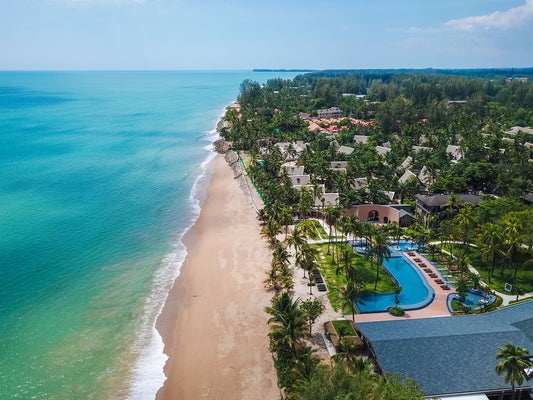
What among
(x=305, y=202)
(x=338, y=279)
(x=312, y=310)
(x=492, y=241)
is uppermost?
A: (x=492, y=241)

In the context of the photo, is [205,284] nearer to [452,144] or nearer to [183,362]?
[183,362]

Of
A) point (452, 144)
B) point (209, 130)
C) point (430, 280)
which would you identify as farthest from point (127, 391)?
point (209, 130)

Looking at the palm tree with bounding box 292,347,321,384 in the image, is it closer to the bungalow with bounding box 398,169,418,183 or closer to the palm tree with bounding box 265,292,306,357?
the palm tree with bounding box 265,292,306,357

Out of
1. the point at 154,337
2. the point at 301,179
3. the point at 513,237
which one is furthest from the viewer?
the point at 301,179

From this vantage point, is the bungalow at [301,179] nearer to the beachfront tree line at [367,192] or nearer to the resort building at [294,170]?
the beachfront tree line at [367,192]

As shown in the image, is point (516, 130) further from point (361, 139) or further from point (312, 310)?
point (312, 310)

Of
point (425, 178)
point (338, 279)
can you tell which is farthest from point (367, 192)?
point (338, 279)

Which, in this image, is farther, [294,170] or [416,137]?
[416,137]
